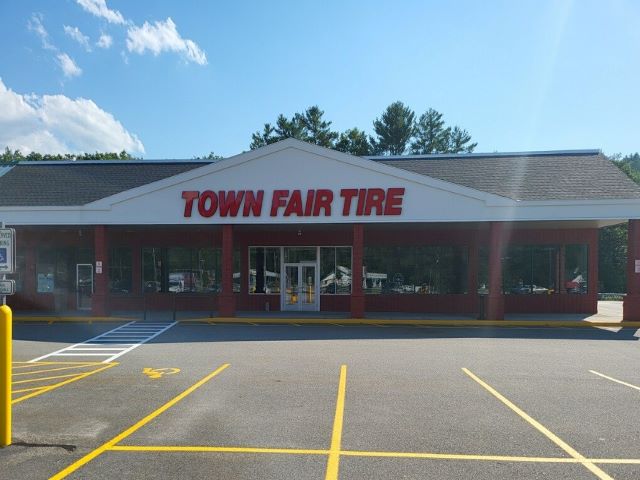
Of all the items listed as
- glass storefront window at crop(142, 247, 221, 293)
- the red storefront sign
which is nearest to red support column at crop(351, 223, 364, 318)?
the red storefront sign

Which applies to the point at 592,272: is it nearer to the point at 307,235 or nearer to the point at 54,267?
the point at 307,235

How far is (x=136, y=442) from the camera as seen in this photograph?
600 centimetres

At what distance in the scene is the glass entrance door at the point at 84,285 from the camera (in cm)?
2403

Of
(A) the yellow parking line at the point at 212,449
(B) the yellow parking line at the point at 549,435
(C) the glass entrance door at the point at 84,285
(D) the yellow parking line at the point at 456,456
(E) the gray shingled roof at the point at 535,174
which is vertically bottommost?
(B) the yellow parking line at the point at 549,435

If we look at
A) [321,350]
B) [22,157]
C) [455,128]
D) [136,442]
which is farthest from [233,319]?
[22,157]

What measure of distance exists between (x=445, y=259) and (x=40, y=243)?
18.6 metres

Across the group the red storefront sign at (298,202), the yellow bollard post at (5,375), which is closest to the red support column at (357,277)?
the red storefront sign at (298,202)

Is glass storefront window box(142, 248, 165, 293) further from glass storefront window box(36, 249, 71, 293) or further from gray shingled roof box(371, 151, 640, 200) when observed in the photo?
gray shingled roof box(371, 151, 640, 200)

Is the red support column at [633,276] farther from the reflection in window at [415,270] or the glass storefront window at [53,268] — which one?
the glass storefront window at [53,268]

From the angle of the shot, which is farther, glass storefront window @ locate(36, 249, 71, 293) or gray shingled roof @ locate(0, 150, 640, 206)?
glass storefront window @ locate(36, 249, 71, 293)

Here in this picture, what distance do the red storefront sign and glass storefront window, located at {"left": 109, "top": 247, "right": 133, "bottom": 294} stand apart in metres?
5.72

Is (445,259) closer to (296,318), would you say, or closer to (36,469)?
(296,318)

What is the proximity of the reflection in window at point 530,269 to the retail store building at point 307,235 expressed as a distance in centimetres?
5

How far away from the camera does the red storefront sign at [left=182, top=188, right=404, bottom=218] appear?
1941 centimetres
